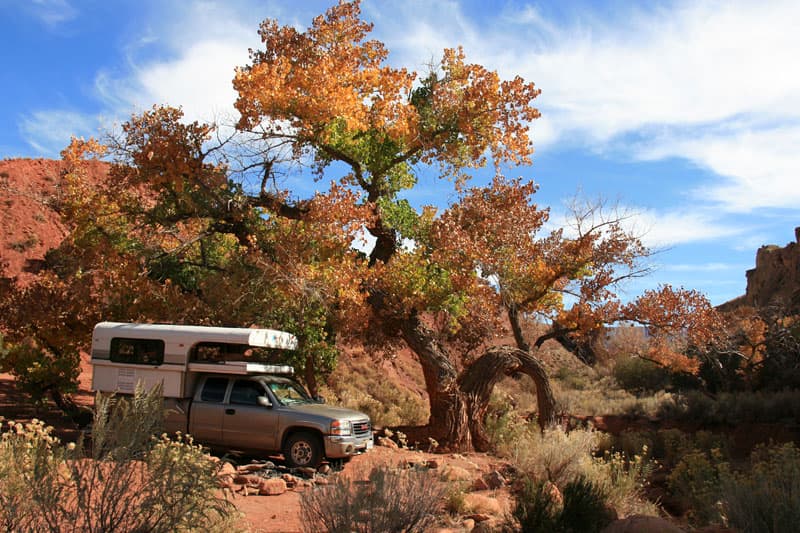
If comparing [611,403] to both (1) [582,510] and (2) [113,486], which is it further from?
(2) [113,486]

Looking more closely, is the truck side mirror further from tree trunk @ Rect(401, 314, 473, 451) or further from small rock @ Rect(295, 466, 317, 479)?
tree trunk @ Rect(401, 314, 473, 451)

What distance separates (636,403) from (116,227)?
1985 cm

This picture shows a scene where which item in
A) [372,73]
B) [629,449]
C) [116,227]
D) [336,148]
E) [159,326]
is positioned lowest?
[629,449]

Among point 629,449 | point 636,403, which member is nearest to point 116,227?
point 629,449

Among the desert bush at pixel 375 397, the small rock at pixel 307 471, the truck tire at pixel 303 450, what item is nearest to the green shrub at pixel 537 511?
the small rock at pixel 307 471

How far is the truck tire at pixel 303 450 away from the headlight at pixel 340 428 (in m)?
0.40

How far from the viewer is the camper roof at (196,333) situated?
13463 mm

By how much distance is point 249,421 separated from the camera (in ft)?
42.8

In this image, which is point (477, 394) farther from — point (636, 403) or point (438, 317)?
point (636, 403)

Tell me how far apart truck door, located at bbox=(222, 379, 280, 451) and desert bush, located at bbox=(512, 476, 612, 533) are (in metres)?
5.99

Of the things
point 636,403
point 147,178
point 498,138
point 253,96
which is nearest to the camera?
point 253,96

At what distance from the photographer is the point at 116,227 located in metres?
17.5

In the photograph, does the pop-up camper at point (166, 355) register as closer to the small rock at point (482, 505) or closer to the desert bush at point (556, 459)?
the desert bush at point (556, 459)

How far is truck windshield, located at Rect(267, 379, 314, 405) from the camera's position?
13.4 meters
